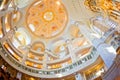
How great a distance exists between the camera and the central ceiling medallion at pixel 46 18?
27.7 meters

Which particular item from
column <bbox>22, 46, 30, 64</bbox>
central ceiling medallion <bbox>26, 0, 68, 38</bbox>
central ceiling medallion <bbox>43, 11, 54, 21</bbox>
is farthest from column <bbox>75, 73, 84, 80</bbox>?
central ceiling medallion <bbox>43, 11, 54, 21</bbox>

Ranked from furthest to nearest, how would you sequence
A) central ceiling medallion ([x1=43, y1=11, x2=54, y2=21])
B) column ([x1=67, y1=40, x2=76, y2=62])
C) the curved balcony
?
central ceiling medallion ([x1=43, y1=11, x2=54, y2=21]), column ([x1=67, y1=40, x2=76, y2=62]), the curved balcony

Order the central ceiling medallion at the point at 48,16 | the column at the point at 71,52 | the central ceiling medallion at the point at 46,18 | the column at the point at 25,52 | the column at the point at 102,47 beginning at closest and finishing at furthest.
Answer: the column at the point at 102,47 < the column at the point at 71,52 < the column at the point at 25,52 < the central ceiling medallion at the point at 46,18 < the central ceiling medallion at the point at 48,16

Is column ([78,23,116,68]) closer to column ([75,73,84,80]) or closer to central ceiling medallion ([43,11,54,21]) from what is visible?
column ([75,73,84,80])

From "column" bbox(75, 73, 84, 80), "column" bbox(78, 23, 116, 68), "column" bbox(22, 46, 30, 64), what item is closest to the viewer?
"column" bbox(78, 23, 116, 68)

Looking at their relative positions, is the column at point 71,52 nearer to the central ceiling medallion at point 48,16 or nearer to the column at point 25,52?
the column at point 25,52

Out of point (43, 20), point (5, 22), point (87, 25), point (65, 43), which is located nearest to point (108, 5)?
point (87, 25)

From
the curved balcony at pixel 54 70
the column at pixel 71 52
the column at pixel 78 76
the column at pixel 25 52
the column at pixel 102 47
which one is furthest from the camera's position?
the column at pixel 25 52

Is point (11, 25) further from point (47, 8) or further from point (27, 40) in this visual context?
point (47, 8)

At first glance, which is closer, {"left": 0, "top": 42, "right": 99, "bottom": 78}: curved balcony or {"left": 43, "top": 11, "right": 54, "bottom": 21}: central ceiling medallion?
{"left": 0, "top": 42, "right": 99, "bottom": 78}: curved balcony

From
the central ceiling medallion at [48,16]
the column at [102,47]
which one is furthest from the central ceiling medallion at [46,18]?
the column at [102,47]

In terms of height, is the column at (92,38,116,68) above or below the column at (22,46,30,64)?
below

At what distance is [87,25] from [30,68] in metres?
6.43

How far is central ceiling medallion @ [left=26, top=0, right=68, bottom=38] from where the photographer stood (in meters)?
27.7
